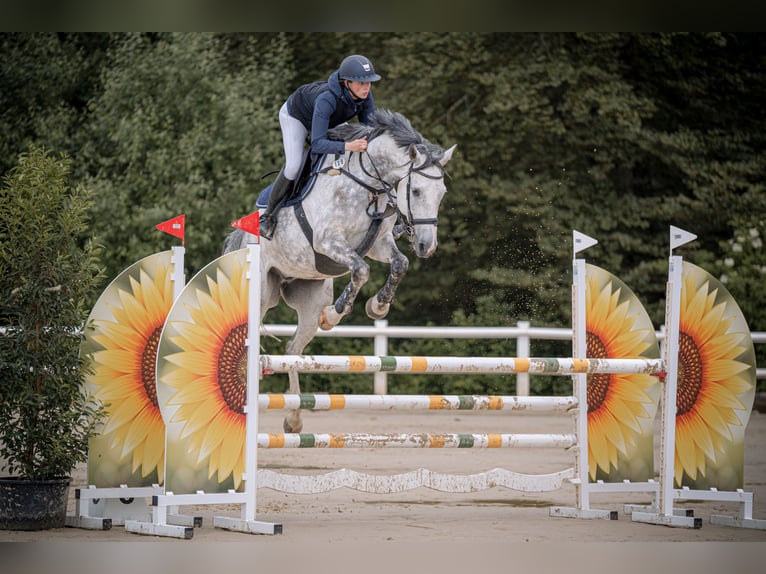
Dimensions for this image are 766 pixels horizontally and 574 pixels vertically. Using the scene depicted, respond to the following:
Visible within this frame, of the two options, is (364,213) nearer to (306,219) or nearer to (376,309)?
(306,219)

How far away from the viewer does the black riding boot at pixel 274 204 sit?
18.8 feet

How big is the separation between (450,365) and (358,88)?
1.46 metres

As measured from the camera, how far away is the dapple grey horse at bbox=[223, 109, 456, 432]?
5.17m

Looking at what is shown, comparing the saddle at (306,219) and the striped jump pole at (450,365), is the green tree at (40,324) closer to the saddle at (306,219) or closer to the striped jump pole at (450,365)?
the striped jump pole at (450,365)

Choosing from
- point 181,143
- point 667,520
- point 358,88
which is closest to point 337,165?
point 358,88

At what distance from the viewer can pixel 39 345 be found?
4.62 m

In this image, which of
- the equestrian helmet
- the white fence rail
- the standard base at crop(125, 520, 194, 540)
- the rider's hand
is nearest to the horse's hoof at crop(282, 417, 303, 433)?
→ the standard base at crop(125, 520, 194, 540)

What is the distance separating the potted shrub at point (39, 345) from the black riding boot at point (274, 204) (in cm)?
121

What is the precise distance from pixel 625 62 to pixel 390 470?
9929 millimetres

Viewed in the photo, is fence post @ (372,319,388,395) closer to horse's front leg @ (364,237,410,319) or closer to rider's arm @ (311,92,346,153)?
horse's front leg @ (364,237,410,319)

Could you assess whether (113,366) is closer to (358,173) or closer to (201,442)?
(201,442)

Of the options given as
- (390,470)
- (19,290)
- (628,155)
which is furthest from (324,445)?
(628,155)

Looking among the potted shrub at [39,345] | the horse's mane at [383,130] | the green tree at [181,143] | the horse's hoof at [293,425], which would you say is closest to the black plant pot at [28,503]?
the potted shrub at [39,345]

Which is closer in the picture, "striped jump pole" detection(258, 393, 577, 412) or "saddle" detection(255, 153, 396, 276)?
"striped jump pole" detection(258, 393, 577, 412)
